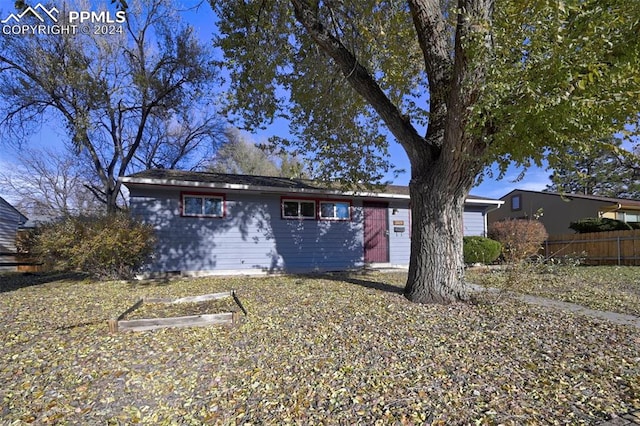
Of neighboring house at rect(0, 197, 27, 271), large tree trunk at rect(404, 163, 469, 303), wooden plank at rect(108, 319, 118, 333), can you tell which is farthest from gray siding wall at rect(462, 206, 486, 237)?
neighboring house at rect(0, 197, 27, 271)

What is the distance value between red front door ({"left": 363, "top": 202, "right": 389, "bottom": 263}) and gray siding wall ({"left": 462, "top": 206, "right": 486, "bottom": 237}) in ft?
11.2

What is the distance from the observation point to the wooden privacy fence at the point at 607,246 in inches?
511

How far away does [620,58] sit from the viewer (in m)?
3.69

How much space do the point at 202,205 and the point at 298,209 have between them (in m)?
2.88

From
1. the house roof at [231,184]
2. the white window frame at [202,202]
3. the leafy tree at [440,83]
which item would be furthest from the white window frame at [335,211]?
the white window frame at [202,202]

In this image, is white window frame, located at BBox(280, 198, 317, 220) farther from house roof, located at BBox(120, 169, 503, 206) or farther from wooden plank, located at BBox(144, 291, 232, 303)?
wooden plank, located at BBox(144, 291, 232, 303)

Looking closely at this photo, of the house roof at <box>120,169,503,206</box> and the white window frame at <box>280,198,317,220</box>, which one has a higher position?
the house roof at <box>120,169,503,206</box>

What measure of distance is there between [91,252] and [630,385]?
9235 millimetres

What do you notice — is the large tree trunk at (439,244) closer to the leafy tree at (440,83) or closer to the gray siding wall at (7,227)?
the leafy tree at (440,83)

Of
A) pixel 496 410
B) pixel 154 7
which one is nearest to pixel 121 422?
pixel 496 410

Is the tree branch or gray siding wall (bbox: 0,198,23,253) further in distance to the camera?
gray siding wall (bbox: 0,198,23,253)

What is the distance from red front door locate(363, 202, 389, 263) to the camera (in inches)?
468

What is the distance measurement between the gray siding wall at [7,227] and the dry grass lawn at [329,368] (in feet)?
50.7

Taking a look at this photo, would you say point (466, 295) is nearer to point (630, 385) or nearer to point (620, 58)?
point (630, 385)
